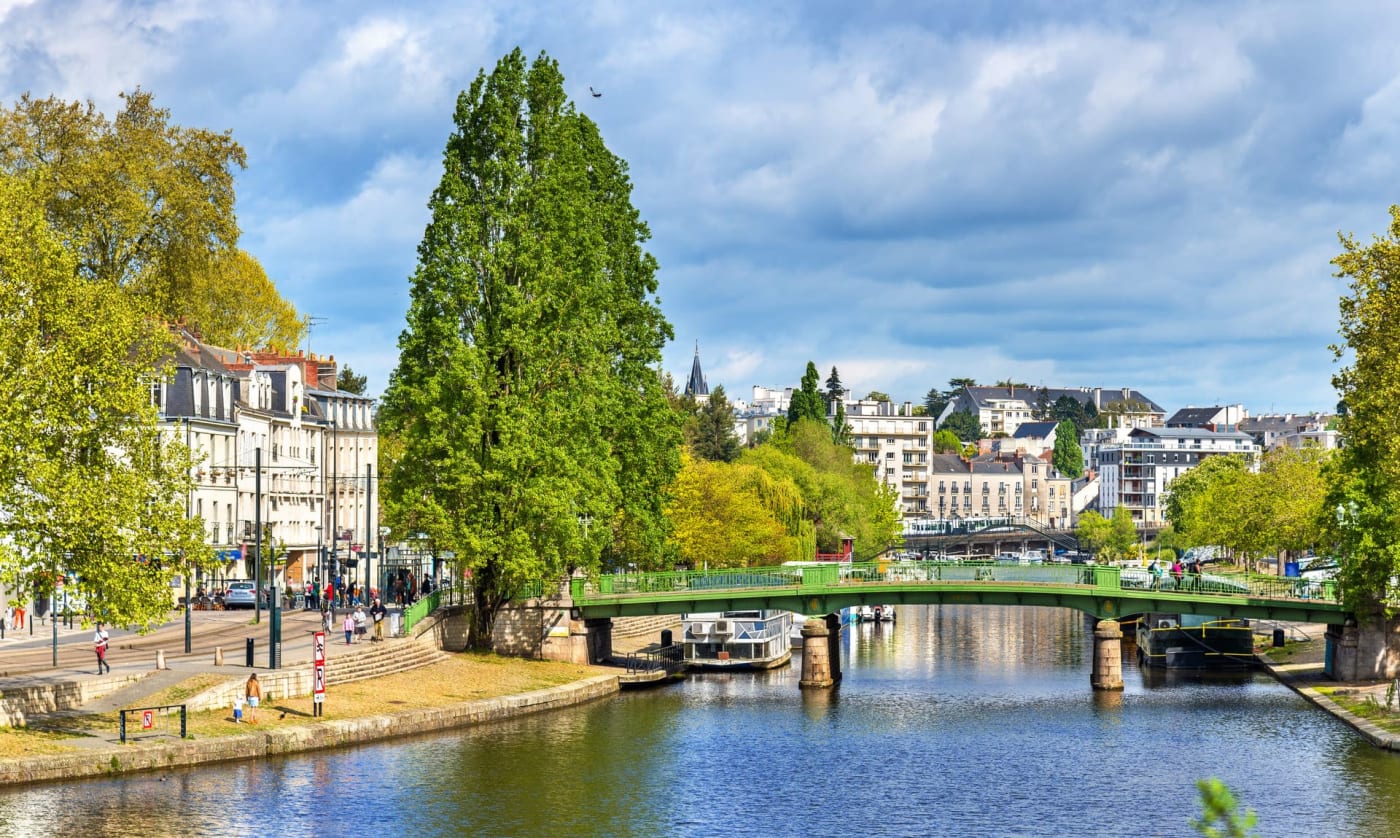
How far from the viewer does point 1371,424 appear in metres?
71.9

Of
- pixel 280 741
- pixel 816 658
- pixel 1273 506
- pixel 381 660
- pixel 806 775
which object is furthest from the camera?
pixel 1273 506

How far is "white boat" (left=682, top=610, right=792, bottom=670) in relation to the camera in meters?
91.5

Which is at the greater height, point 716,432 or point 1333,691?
point 716,432

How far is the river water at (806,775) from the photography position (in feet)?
151

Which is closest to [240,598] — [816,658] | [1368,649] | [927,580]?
[816,658]

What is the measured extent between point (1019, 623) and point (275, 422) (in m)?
59.3

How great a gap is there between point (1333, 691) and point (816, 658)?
73.6 feet

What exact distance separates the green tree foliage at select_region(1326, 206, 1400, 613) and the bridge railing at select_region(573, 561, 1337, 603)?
265 inches

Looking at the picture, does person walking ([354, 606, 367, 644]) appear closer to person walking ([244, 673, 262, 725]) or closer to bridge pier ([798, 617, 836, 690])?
person walking ([244, 673, 262, 725])

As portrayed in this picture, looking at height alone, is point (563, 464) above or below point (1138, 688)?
above

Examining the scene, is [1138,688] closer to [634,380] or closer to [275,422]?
[634,380]

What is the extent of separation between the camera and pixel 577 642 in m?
80.1

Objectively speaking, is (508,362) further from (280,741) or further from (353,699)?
(280,741)

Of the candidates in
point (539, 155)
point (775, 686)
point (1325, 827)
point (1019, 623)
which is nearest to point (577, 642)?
point (775, 686)
